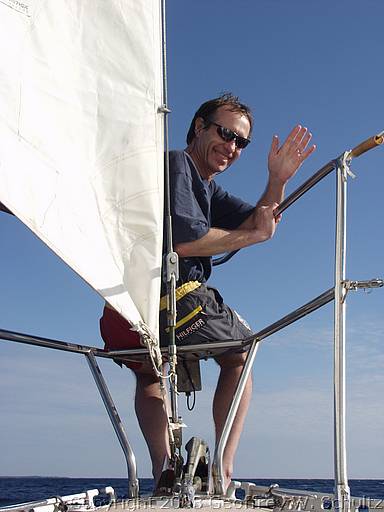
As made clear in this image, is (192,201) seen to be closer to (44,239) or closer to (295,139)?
(295,139)

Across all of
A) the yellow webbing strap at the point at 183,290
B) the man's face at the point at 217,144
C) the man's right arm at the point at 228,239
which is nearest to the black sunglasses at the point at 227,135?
the man's face at the point at 217,144

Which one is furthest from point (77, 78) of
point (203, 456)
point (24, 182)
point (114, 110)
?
point (203, 456)

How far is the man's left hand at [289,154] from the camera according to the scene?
346 centimetres

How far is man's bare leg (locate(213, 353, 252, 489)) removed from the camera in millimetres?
3470

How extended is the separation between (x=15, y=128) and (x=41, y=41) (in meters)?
0.43

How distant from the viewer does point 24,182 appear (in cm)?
258

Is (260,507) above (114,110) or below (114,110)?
below

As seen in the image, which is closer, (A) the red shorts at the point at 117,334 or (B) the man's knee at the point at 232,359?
(A) the red shorts at the point at 117,334

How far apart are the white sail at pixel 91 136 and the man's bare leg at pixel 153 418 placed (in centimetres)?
73

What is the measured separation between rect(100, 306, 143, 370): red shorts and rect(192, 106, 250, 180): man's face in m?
0.88

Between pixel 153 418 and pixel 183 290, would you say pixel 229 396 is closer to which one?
pixel 153 418

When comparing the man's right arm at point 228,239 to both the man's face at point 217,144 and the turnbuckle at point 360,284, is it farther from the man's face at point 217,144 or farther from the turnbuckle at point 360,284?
the turnbuckle at point 360,284

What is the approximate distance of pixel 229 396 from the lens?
357 cm

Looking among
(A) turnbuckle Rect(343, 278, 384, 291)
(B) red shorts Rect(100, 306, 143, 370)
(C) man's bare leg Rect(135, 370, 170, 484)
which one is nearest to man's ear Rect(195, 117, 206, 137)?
(B) red shorts Rect(100, 306, 143, 370)
